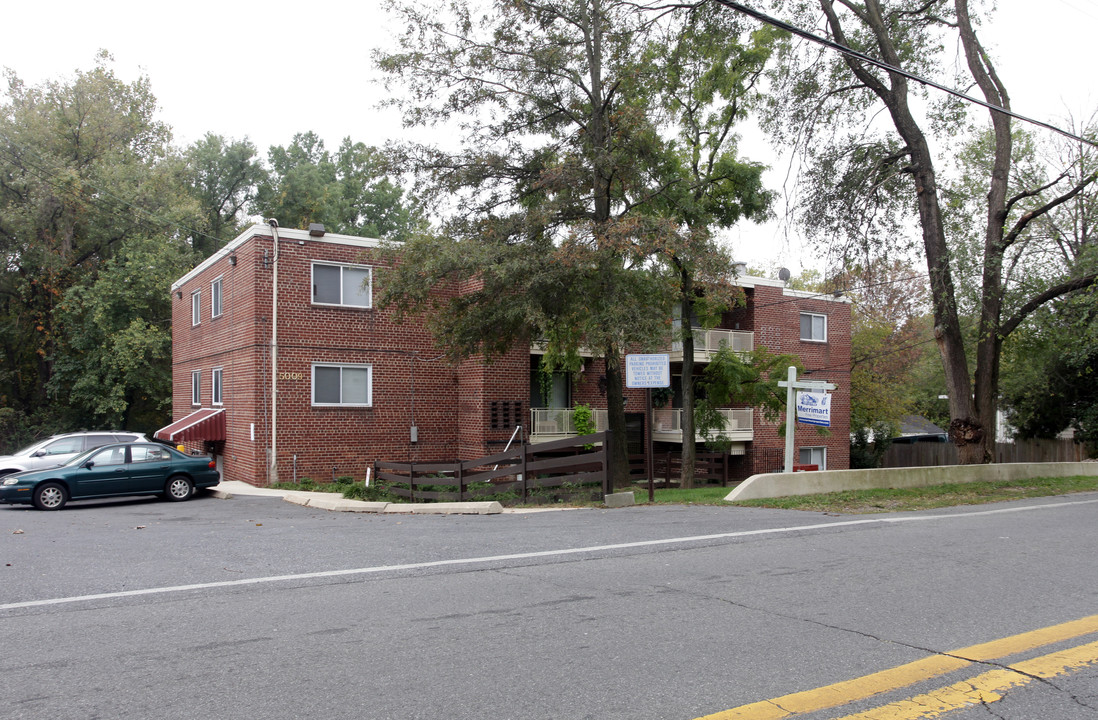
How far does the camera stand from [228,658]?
487 centimetres

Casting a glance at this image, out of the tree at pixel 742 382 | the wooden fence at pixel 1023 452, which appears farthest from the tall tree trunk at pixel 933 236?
the wooden fence at pixel 1023 452

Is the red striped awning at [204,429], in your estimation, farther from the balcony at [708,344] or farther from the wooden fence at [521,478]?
the balcony at [708,344]

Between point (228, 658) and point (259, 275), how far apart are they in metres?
16.9

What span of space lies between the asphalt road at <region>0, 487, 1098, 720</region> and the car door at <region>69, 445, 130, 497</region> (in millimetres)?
7083

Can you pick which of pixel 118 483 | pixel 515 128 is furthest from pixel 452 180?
pixel 118 483

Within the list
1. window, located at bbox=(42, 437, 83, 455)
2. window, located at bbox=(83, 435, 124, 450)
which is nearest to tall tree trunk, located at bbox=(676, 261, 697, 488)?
window, located at bbox=(83, 435, 124, 450)

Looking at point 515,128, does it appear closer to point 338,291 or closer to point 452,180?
point 452,180

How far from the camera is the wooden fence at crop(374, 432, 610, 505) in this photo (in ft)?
45.0

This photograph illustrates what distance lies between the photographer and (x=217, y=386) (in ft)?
79.4

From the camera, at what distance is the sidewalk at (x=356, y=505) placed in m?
12.8

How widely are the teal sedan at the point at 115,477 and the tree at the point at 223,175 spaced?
2802 centimetres

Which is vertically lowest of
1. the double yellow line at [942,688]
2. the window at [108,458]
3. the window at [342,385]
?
the double yellow line at [942,688]

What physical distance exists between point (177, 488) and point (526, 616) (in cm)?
1503

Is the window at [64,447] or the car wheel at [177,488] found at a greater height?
the window at [64,447]
